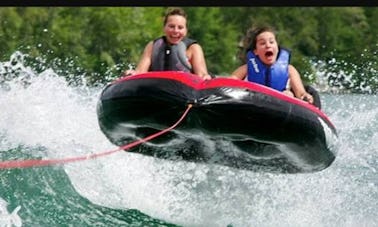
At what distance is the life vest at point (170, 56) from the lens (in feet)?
17.7

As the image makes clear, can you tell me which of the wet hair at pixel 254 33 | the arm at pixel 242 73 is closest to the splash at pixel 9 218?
the arm at pixel 242 73

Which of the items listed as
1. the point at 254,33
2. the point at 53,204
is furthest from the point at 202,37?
the point at 53,204

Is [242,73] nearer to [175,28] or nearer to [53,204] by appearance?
[175,28]

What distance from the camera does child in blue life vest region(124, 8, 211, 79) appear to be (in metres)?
5.38

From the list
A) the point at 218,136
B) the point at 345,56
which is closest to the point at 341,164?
the point at 218,136

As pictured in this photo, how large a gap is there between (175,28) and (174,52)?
A: 14cm

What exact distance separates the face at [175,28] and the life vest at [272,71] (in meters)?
0.41

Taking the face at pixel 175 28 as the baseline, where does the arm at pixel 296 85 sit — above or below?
below

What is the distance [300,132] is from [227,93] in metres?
0.49

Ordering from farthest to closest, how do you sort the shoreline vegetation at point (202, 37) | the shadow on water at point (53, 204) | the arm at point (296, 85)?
the shoreline vegetation at point (202, 37) → the arm at point (296, 85) → the shadow on water at point (53, 204)

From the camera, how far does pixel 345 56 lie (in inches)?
1149

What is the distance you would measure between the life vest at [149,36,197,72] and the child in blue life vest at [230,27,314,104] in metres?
0.37

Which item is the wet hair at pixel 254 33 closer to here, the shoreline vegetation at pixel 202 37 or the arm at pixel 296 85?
the arm at pixel 296 85
